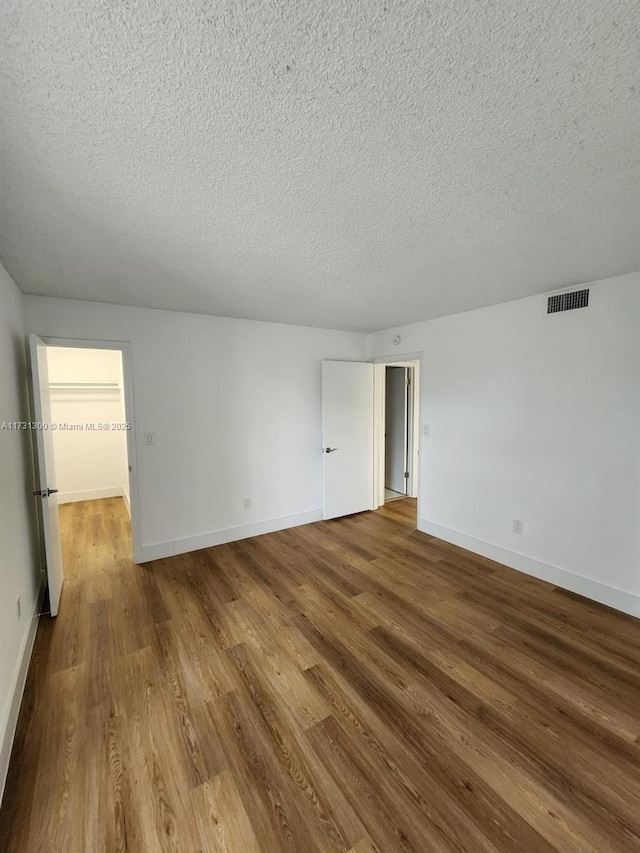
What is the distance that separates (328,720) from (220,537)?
239 centimetres

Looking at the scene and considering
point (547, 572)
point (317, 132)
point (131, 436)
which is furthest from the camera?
point (131, 436)

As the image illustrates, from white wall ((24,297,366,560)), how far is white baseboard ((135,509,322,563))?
0.01 meters

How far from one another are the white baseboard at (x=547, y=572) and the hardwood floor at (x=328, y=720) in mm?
120

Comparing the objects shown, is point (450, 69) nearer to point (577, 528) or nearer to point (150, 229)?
point (150, 229)

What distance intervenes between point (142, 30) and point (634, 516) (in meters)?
3.57

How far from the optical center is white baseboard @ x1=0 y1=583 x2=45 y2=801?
145 cm

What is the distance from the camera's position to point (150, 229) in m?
1.76

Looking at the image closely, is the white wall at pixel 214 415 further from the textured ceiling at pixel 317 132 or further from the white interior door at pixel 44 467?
the textured ceiling at pixel 317 132

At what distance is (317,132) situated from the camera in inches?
44.3

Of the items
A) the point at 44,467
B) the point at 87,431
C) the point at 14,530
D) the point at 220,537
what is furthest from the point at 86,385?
the point at 14,530

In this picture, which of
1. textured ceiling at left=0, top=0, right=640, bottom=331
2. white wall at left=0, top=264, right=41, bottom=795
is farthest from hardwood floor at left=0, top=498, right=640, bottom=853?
textured ceiling at left=0, top=0, right=640, bottom=331

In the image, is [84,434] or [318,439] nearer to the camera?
[318,439]

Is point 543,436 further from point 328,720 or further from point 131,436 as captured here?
point 131,436

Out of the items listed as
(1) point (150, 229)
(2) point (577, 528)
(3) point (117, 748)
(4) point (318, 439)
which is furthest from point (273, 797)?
(4) point (318, 439)
